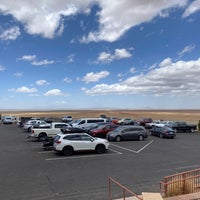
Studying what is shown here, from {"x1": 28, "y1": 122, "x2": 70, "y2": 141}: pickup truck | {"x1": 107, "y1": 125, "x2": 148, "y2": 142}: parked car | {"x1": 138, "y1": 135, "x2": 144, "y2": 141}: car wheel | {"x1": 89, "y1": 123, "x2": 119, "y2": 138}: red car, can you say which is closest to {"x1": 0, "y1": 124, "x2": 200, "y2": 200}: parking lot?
{"x1": 28, "y1": 122, "x2": 70, "y2": 141}: pickup truck

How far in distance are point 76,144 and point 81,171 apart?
5.65 m

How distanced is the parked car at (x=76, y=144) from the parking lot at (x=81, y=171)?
1.78 feet

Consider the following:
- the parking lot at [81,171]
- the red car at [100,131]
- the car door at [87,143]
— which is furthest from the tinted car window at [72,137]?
the red car at [100,131]

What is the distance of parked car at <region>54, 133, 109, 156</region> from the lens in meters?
20.5

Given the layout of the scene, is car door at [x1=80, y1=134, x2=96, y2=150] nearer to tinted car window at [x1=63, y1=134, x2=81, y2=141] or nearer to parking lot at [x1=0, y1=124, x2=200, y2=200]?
tinted car window at [x1=63, y1=134, x2=81, y2=141]

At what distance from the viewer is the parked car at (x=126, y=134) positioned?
2989cm

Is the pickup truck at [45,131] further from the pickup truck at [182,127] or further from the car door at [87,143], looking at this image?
the pickup truck at [182,127]

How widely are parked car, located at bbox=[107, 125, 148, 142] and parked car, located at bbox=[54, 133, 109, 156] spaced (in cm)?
815

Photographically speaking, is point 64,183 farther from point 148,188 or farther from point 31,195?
point 148,188

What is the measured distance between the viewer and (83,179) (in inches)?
535

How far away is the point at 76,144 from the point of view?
20938 millimetres

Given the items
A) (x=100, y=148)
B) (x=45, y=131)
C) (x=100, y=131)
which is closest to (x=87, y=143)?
(x=100, y=148)

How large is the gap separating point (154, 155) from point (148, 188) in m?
8.85

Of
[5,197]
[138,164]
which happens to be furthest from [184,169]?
[5,197]
